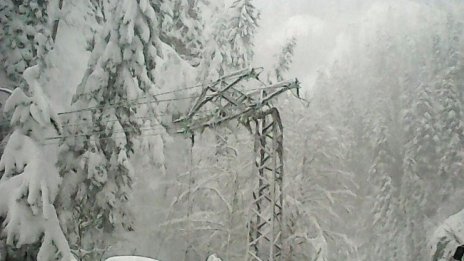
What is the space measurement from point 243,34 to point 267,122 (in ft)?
4.59

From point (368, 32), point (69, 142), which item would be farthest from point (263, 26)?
point (69, 142)

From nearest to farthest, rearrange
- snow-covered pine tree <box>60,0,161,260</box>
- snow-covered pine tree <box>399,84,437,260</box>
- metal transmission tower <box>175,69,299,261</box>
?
metal transmission tower <box>175,69,299,261</box>, snow-covered pine tree <box>60,0,161,260</box>, snow-covered pine tree <box>399,84,437,260</box>

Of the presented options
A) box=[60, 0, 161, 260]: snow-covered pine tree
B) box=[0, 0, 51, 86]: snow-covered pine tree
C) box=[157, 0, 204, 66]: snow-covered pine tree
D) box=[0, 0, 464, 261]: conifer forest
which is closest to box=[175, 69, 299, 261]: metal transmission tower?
box=[0, 0, 464, 261]: conifer forest

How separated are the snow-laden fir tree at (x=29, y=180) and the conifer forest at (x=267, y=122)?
46.4 inches

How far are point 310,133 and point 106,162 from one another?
109 inches

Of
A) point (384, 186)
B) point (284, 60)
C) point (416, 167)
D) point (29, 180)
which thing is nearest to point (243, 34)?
point (284, 60)

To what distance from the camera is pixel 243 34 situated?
7.68 metres

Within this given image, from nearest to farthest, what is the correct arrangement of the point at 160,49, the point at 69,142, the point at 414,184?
1. the point at 69,142
2. the point at 160,49
3. the point at 414,184

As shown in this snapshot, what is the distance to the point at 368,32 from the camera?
7371 mm

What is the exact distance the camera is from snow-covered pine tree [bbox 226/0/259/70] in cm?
765

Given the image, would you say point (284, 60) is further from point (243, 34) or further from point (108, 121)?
point (108, 121)

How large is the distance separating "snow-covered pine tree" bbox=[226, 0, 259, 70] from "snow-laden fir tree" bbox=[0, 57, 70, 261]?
3.29 m

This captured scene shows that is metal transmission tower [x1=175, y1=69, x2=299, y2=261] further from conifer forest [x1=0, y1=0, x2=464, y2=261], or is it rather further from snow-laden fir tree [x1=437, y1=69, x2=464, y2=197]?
snow-laden fir tree [x1=437, y1=69, x2=464, y2=197]

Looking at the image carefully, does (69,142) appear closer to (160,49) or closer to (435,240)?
(160,49)
